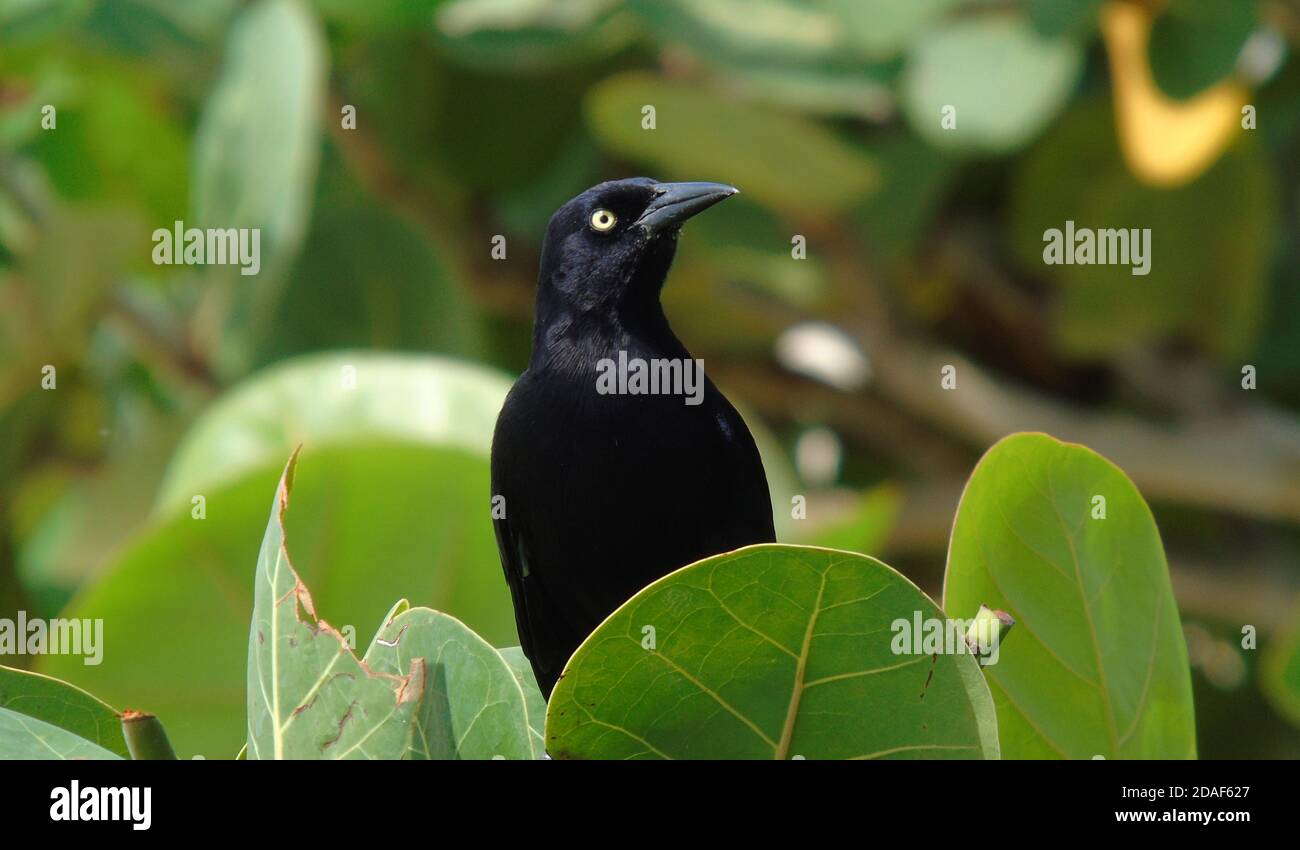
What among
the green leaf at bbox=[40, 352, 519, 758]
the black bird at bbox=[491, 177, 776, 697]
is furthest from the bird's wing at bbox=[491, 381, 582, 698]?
the green leaf at bbox=[40, 352, 519, 758]

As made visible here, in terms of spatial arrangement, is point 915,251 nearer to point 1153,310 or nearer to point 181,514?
point 1153,310

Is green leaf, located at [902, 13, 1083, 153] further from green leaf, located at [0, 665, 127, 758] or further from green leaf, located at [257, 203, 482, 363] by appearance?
green leaf, located at [0, 665, 127, 758]

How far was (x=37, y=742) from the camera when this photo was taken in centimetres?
104

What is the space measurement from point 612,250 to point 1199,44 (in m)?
2.09

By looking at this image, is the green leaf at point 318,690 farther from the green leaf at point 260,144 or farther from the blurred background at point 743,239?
the green leaf at point 260,144

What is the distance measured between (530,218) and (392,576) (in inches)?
76.3

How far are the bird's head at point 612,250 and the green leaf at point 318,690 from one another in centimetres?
65

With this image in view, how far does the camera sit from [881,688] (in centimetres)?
105

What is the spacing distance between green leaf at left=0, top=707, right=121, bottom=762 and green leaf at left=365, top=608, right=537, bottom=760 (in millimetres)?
204

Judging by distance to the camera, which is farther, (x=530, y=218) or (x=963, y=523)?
(x=530, y=218)

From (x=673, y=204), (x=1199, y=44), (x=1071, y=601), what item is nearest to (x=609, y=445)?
(x=673, y=204)

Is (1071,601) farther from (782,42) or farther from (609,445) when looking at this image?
(782,42)

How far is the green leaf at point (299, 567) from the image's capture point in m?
1.75
